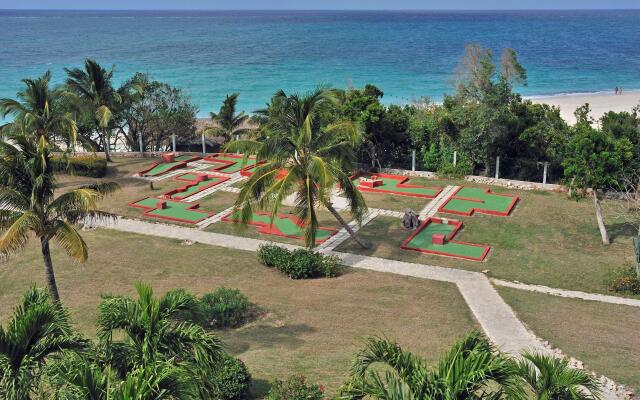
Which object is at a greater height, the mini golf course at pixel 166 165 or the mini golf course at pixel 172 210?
the mini golf course at pixel 166 165

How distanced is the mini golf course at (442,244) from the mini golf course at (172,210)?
8.68 m

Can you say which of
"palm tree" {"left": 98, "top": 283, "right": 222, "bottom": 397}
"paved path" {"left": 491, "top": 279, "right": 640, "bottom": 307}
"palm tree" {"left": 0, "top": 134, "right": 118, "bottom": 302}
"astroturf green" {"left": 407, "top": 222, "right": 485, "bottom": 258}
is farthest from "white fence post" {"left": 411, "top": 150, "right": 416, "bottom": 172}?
"palm tree" {"left": 98, "top": 283, "right": 222, "bottom": 397}

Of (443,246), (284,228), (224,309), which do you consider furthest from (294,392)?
(284,228)

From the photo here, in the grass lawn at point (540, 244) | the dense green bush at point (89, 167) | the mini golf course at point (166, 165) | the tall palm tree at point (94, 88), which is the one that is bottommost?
the grass lawn at point (540, 244)

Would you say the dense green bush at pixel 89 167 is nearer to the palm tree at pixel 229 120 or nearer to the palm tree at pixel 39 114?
the palm tree at pixel 39 114

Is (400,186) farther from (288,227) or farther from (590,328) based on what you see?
(590,328)

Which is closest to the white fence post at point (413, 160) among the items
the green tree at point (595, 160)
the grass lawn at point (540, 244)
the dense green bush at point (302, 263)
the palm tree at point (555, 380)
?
the grass lawn at point (540, 244)

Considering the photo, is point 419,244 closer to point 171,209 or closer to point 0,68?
point 171,209

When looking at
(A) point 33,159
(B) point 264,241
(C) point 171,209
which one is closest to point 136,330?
(A) point 33,159

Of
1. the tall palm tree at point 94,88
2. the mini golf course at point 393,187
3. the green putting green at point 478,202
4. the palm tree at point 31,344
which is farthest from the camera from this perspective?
the tall palm tree at point 94,88

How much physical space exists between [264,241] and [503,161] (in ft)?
46.7

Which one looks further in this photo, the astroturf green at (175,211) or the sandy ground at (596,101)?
the sandy ground at (596,101)

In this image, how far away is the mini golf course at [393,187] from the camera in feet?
90.2

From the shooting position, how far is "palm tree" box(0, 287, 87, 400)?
7676mm
